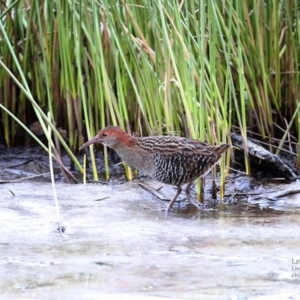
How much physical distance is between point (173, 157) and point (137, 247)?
1348 mm

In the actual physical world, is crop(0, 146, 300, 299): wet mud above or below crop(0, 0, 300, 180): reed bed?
below

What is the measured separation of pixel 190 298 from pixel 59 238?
129cm

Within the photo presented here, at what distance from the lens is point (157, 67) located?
5418 mm

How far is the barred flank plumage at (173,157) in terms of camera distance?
5.13 metres

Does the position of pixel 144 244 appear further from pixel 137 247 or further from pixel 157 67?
pixel 157 67

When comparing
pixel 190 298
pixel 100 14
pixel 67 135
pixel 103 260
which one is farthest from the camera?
pixel 67 135

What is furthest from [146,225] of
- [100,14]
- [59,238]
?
[100,14]

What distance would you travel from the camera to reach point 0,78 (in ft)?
22.4

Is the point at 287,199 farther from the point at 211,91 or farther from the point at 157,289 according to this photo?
the point at 157,289

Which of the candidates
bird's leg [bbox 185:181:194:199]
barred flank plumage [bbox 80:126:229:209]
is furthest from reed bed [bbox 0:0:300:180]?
bird's leg [bbox 185:181:194:199]

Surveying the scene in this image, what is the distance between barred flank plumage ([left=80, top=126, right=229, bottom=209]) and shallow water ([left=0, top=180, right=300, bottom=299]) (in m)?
0.19

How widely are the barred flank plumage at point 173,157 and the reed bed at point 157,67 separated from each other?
0.35ft

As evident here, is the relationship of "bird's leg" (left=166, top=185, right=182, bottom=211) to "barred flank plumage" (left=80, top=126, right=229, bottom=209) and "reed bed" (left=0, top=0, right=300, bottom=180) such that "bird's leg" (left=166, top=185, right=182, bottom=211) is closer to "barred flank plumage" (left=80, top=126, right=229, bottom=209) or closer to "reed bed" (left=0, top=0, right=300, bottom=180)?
"barred flank plumage" (left=80, top=126, right=229, bottom=209)

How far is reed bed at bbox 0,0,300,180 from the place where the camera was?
17.0 feet
